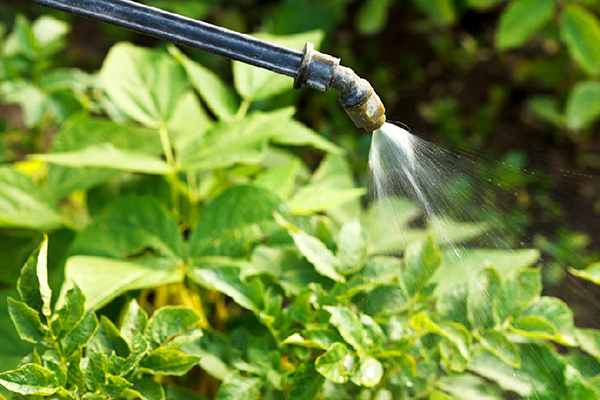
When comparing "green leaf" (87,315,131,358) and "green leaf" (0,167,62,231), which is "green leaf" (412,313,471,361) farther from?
"green leaf" (0,167,62,231)

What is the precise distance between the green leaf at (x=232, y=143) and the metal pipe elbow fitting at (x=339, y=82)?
0.43 metres

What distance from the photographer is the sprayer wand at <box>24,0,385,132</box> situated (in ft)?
2.50

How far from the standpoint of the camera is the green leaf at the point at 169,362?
890mm

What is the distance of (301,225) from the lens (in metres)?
1.13

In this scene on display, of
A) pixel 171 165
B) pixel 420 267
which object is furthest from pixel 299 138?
pixel 420 267

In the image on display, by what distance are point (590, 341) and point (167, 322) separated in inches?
26.5

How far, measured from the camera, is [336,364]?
89 cm

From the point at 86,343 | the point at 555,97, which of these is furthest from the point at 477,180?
the point at 86,343

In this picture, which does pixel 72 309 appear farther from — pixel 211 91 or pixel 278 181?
pixel 211 91

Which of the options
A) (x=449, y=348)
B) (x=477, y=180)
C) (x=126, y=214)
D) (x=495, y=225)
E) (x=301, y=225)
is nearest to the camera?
(x=449, y=348)

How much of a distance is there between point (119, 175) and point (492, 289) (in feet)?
3.08

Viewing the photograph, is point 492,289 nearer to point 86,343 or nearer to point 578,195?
point 86,343

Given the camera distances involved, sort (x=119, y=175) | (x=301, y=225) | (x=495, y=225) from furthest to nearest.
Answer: (x=495, y=225), (x=119, y=175), (x=301, y=225)

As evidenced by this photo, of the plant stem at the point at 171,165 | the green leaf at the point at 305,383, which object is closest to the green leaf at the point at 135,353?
the green leaf at the point at 305,383
